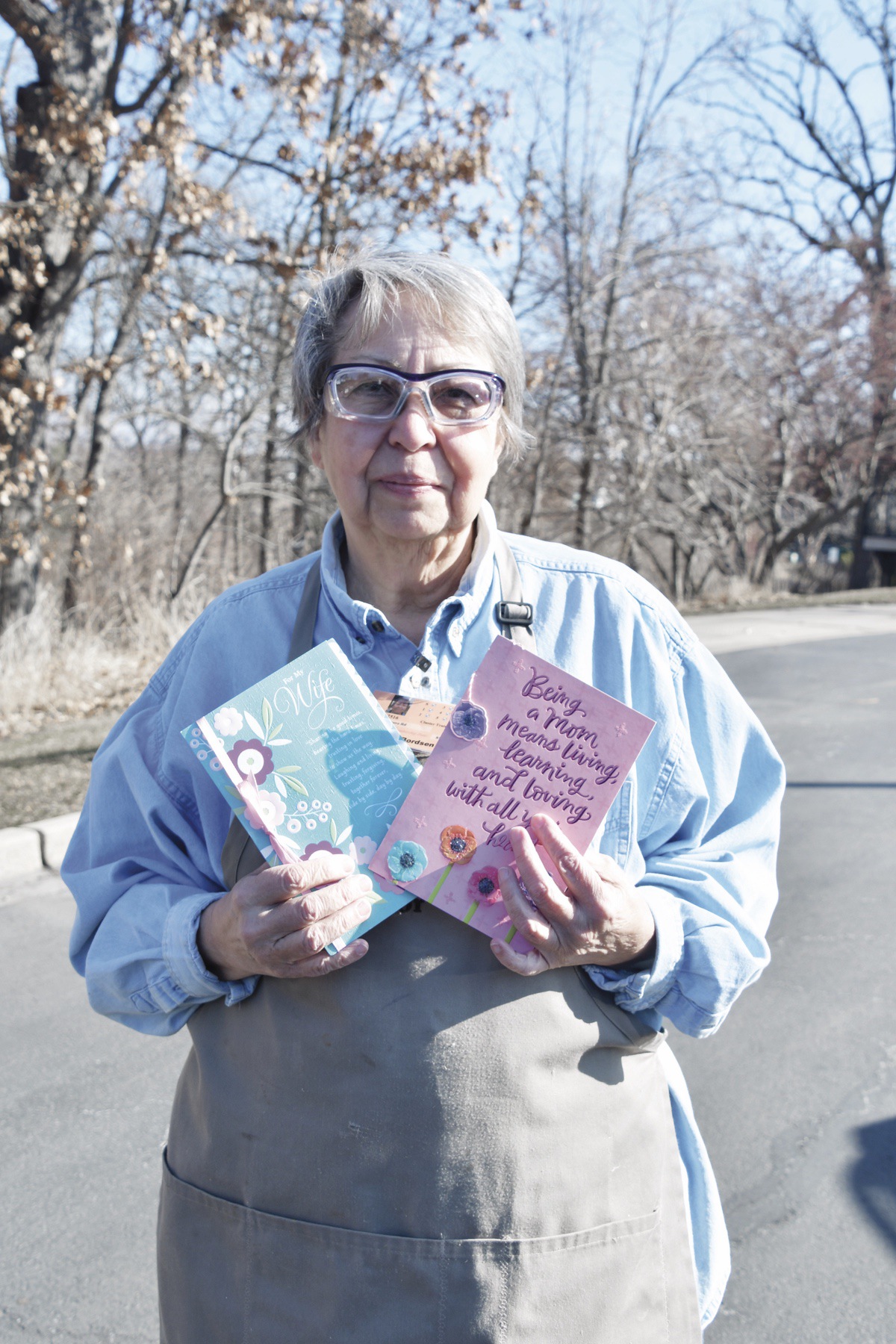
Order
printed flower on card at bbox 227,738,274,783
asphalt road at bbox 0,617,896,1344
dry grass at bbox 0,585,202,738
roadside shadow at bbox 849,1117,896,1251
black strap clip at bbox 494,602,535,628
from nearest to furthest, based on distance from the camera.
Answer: printed flower on card at bbox 227,738,274,783 → black strap clip at bbox 494,602,535,628 → asphalt road at bbox 0,617,896,1344 → roadside shadow at bbox 849,1117,896,1251 → dry grass at bbox 0,585,202,738

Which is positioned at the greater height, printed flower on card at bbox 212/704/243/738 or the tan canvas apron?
printed flower on card at bbox 212/704/243/738

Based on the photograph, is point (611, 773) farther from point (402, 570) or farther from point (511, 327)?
point (511, 327)

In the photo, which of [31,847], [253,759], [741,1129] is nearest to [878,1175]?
[741,1129]

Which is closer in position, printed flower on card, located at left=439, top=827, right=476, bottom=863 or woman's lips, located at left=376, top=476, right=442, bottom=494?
printed flower on card, located at left=439, top=827, right=476, bottom=863

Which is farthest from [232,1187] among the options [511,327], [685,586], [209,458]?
[685,586]

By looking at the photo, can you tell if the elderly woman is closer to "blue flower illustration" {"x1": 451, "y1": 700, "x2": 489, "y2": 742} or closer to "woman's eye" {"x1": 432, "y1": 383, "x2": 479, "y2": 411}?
"woman's eye" {"x1": 432, "y1": 383, "x2": 479, "y2": 411}

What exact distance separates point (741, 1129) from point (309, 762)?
2417mm

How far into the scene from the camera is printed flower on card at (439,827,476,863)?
4.38ft

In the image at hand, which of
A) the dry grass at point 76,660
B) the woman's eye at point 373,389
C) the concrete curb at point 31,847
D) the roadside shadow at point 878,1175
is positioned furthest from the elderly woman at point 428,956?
the dry grass at point 76,660

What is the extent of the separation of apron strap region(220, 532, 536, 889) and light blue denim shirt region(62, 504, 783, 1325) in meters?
0.02

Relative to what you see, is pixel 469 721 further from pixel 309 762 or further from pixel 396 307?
pixel 396 307

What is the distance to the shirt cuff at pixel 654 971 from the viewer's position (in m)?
1.38

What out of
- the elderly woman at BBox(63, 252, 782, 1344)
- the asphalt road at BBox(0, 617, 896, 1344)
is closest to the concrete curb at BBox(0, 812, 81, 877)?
the asphalt road at BBox(0, 617, 896, 1344)

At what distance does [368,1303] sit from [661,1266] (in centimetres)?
41
